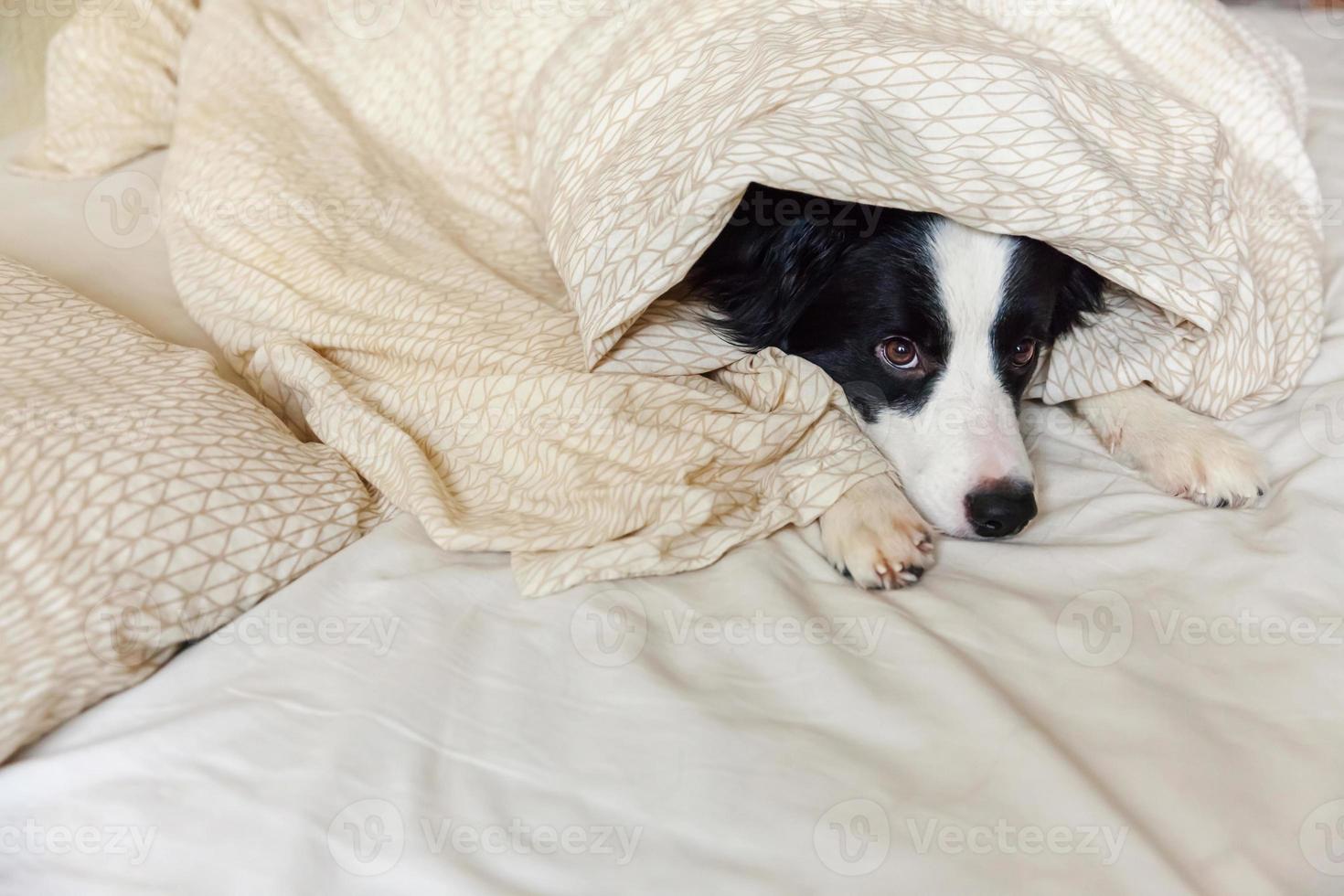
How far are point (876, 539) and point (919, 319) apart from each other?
1.27 feet

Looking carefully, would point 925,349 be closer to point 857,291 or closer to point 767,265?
point 857,291

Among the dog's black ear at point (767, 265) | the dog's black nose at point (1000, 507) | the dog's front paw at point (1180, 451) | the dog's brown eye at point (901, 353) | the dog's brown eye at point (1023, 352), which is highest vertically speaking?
the dog's black ear at point (767, 265)

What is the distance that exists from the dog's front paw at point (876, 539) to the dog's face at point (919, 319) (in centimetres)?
7

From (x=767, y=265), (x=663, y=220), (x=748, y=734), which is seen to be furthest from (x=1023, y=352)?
(x=748, y=734)

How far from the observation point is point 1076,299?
66.3 inches

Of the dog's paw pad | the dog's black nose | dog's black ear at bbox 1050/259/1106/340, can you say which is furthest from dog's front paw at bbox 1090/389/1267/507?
the dog's black nose

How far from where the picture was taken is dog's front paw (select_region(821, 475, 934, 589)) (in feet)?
4.30

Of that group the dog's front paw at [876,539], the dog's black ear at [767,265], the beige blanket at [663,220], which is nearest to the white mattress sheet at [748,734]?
the dog's front paw at [876,539]

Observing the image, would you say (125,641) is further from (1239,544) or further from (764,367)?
(1239,544)

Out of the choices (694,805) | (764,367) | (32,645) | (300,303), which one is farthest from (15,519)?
(764,367)

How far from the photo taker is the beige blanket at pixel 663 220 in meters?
1.35

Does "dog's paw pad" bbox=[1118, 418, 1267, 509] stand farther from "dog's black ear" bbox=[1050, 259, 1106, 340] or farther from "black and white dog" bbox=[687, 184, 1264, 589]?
"dog's black ear" bbox=[1050, 259, 1106, 340]

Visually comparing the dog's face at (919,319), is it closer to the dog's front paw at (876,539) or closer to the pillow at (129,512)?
the dog's front paw at (876,539)

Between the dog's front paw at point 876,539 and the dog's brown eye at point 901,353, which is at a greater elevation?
the dog's brown eye at point 901,353
